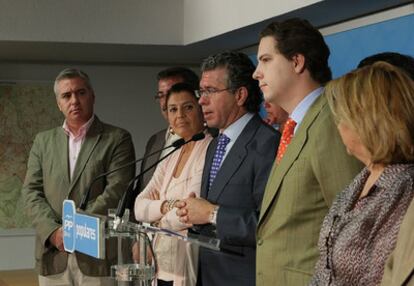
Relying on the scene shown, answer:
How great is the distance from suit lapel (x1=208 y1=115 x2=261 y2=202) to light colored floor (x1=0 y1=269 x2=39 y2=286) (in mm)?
4223

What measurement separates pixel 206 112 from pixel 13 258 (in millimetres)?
4778

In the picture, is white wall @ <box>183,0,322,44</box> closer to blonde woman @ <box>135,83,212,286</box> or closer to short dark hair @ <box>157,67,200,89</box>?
short dark hair @ <box>157,67,200,89</box>

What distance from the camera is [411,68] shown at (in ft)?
7.91

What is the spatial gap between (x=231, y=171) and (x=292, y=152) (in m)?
0.62

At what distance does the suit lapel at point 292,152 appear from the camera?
240 centimetres

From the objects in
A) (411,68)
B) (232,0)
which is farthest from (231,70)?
(232,0)

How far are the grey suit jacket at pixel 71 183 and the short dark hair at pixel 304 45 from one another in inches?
68.2

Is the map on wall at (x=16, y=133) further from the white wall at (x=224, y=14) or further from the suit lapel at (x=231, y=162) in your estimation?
the suit lapel at (x=231, y=162)

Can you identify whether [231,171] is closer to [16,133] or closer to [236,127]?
[236,127]

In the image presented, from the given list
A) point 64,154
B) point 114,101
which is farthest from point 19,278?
point 64,154

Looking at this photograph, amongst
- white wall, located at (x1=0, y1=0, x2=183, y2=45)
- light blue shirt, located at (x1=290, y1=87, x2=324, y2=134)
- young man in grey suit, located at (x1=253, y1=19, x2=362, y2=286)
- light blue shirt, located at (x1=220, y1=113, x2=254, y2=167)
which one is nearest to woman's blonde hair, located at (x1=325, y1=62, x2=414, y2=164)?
young man in grey suit, located at (x1=253, y1=19, x2=362, y2=286)

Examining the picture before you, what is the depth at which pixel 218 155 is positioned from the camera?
10.5 ft

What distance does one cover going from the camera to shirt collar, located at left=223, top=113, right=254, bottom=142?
3.14 metres

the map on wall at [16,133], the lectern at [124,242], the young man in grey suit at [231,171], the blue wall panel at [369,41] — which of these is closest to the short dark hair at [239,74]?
the young man in grey suit at [231,171]
